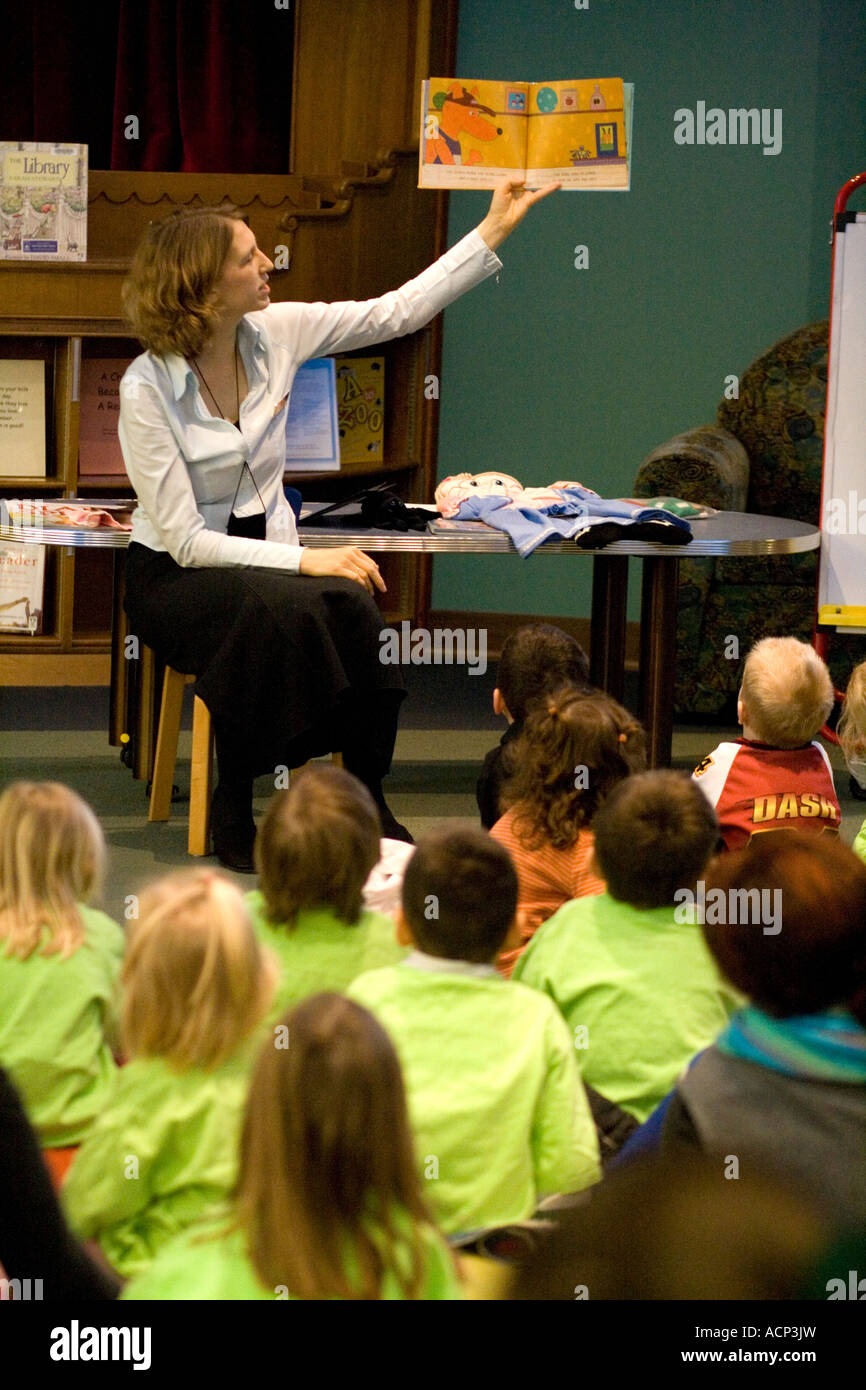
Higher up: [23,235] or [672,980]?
[23,235]

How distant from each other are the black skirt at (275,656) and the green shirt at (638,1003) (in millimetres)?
1323

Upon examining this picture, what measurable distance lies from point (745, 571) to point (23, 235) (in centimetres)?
207

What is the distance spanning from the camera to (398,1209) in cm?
114

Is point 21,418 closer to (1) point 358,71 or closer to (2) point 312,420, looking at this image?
(2) point 312,420

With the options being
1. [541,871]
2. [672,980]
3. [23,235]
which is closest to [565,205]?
[23,235]

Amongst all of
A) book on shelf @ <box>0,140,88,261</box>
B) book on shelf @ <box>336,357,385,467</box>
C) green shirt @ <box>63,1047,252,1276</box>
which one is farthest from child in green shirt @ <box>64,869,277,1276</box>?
book on shelf @ <box>336,357,385,467</box>

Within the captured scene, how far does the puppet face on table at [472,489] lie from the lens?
364 centimetres

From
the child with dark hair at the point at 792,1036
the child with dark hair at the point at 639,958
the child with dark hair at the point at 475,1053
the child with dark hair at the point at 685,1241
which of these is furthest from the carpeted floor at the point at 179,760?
the child with dark hair at the point at 685,1241

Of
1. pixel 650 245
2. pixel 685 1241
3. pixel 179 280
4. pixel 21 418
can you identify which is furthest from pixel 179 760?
pixel 685 1241

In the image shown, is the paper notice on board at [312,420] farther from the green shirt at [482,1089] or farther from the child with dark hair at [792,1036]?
the child with dark hair at [792,1036]

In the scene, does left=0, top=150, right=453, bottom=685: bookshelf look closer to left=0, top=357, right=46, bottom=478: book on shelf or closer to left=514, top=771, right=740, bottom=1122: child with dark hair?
left=0, top=357, right=46, bottom=478: book on shelf

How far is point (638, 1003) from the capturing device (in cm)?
179

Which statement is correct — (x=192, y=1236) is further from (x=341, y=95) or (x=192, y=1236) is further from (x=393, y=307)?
(x=341, y=95)

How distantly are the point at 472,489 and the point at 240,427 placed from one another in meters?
0.61
